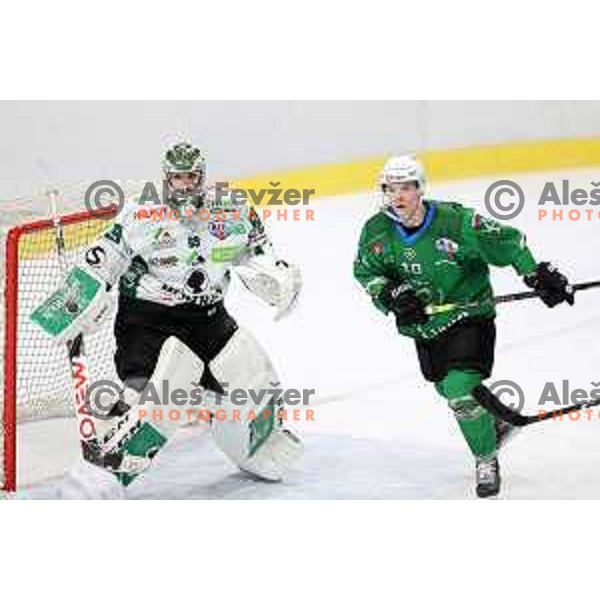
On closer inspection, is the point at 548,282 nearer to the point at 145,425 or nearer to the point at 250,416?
the point at 250,416

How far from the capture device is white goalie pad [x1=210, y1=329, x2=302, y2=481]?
15.4 ft

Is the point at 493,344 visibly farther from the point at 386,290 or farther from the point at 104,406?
the point at 104,406

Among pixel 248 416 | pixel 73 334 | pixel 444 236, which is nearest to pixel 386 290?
pixel 444 236

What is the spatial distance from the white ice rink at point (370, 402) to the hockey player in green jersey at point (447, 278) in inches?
1.6

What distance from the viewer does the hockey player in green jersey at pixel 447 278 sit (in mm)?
4613

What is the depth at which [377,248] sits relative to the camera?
4.64 meters

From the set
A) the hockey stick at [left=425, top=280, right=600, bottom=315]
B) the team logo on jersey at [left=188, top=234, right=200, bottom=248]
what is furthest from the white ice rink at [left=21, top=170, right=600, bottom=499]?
the team logo on jersey at [left=188, top=234, right=200, bottom=248]

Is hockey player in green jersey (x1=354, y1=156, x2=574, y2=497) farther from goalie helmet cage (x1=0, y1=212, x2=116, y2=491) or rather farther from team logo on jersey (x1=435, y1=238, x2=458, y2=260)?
goalie helmet cage (x1=0, y1=212, x2=116, y2=491)

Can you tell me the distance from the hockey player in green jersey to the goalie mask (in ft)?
1.42

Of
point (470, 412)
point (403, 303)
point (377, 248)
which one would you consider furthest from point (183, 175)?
point (470, 412)

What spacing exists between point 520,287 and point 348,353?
47 cm

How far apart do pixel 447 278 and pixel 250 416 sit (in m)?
0.60

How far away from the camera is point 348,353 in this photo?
190 inches

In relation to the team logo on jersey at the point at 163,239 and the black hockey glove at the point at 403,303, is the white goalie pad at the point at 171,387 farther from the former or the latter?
the black hockey glove at the point at 403,303
